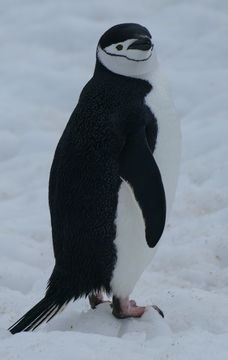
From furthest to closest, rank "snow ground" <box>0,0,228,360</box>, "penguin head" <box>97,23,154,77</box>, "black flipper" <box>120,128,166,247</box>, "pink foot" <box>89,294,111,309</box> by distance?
"pink foot" <box>89,294,111,309</box> → "penguin head" <box>97,23,154,77</box> → "black flipper" <box>120,128,166,247</box> → "snow ground" <box>0,0,228,360</box>

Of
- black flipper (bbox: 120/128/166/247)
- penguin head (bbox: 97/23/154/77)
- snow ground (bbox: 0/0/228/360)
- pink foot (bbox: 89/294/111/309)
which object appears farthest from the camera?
pink foot (bbox: 89/294/111/309)

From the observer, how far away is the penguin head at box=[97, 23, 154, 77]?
246 cm

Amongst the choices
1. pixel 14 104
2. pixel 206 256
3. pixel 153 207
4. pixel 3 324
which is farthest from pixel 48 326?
pixel 14 104

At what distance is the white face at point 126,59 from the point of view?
97.3 inches

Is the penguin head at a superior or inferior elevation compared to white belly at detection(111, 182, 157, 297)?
superior

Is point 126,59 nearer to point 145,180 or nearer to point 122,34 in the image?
point 122,34

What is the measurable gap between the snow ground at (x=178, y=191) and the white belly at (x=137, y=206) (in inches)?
6.4

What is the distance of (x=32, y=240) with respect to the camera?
3.55 m

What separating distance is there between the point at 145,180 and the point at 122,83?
340mm

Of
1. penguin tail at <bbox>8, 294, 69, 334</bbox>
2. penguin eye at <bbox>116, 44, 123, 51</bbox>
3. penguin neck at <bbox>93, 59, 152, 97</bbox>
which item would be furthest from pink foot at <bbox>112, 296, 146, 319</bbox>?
penguin eye at <bbox>116, 44, 123, 51</bbox>

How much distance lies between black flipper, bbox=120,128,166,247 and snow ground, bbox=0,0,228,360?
1.11 ft

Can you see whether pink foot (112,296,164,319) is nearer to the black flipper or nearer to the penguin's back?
the penguin's back

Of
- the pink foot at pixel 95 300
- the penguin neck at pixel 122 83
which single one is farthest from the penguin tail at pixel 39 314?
the penguin neck at pixel 122 83

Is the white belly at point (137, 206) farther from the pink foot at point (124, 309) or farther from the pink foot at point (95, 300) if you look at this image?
the pink foot at point (95, 300)
